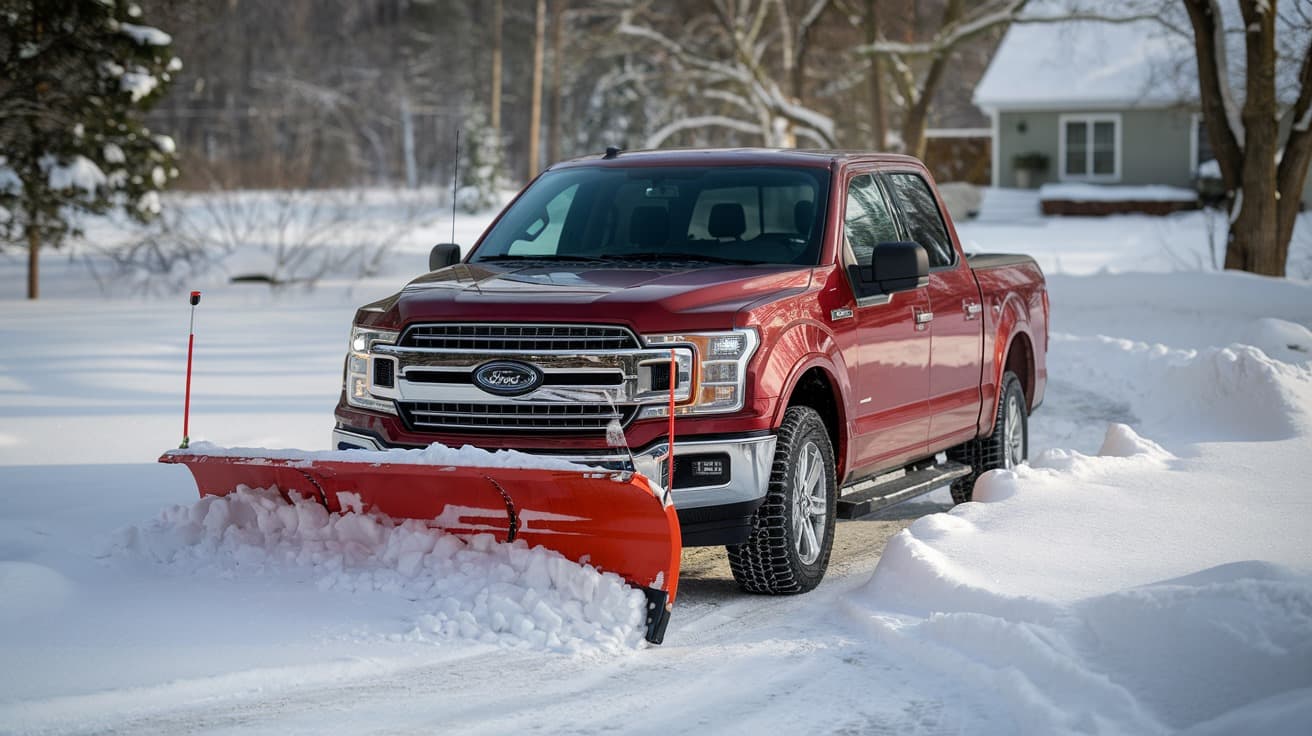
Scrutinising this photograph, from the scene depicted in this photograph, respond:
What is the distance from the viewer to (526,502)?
19.5 feet

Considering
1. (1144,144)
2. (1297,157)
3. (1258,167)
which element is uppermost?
(1144,144)

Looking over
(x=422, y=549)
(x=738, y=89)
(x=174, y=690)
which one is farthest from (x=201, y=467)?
(x=738, y=89)

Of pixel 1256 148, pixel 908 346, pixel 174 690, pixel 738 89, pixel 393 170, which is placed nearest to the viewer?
pixel 174 690

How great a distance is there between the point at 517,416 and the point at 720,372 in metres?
0.81

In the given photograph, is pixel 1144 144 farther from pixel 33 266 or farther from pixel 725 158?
pixel 725 158

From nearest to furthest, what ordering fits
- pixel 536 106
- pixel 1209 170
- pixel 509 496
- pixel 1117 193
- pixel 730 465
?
pixel 509 496 → pixel 730 465 → pixel 1209 170 → pixel 1117 193 → pixel 536 106

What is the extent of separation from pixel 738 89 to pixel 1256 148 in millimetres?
22681

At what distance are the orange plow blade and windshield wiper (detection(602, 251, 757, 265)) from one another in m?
1.68

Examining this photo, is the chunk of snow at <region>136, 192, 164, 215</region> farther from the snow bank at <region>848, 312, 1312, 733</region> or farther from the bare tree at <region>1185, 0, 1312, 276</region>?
the snow bank at <region>848, 312, 1312, 733</region>

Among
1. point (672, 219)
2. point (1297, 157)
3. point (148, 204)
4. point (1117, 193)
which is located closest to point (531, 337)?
point (672, 219)

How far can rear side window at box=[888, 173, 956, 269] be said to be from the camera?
8391 millimetres

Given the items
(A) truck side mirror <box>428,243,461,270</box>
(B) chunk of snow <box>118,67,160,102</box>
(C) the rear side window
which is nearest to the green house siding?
(B) chunk of snow <box>118,67,160,102</box>

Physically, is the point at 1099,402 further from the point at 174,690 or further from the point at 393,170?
the point at 393,170

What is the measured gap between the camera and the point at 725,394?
245 inches
